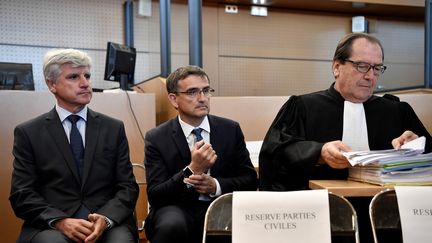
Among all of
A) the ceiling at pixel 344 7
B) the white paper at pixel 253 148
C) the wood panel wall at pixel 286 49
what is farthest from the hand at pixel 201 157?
the ceiling at pixel 344 7

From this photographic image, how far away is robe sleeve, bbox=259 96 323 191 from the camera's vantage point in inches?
69.4

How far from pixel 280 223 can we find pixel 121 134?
1.00m

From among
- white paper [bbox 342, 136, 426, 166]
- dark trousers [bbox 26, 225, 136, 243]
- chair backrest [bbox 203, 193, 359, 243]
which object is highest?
white paper [bbox 342, 136, 426, 166]

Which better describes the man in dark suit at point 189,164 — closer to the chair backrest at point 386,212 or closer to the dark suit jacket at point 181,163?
the dark suit jacket at point 181,163

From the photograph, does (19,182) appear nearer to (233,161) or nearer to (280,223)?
(233,161)

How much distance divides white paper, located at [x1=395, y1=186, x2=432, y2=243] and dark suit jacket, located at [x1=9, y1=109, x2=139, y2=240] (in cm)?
113

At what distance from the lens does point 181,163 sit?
2.05 meters

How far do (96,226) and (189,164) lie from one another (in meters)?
0.52

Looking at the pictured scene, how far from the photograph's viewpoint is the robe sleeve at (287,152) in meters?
1.76

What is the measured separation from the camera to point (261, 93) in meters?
4.78

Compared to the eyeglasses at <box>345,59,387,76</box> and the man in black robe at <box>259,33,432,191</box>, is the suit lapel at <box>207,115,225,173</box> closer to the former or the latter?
the man in black robe at <box>259,33,432,191</box>

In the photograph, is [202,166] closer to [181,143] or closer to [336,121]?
[181,143]

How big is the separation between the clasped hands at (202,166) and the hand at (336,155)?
0.49 meters

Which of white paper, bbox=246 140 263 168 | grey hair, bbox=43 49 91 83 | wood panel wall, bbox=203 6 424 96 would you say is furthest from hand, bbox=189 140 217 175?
wood panel wall, bbox=203 6 424 96
